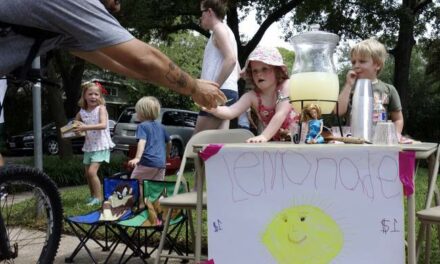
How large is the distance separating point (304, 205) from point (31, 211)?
1419 mm

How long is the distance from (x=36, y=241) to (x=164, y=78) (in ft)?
4.57

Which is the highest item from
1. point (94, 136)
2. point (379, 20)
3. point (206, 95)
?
point (379, 20)

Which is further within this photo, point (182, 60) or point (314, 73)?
point (182, 60)

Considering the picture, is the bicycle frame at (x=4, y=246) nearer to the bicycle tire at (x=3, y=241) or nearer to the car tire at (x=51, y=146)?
the bicycle tire at (x=3, y=241)

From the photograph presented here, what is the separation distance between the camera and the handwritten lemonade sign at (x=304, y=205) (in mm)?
2146

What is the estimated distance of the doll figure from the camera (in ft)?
8.05

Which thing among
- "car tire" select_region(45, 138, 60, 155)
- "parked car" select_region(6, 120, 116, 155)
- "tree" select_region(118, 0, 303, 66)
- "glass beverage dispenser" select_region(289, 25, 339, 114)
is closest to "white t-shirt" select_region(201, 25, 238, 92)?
"glass beverage dispenser" select_region(289, 25, 339, 114)

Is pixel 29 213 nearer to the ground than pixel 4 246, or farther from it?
farther from it

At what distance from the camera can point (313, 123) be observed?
8.14 feet

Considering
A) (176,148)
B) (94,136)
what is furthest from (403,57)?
(94,136)

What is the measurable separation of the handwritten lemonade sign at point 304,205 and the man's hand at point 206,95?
34 cm

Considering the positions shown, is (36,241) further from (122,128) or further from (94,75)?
(94,75)

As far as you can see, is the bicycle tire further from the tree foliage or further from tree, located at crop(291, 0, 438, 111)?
the tree foliage

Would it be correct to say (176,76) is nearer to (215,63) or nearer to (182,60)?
(215,63)
